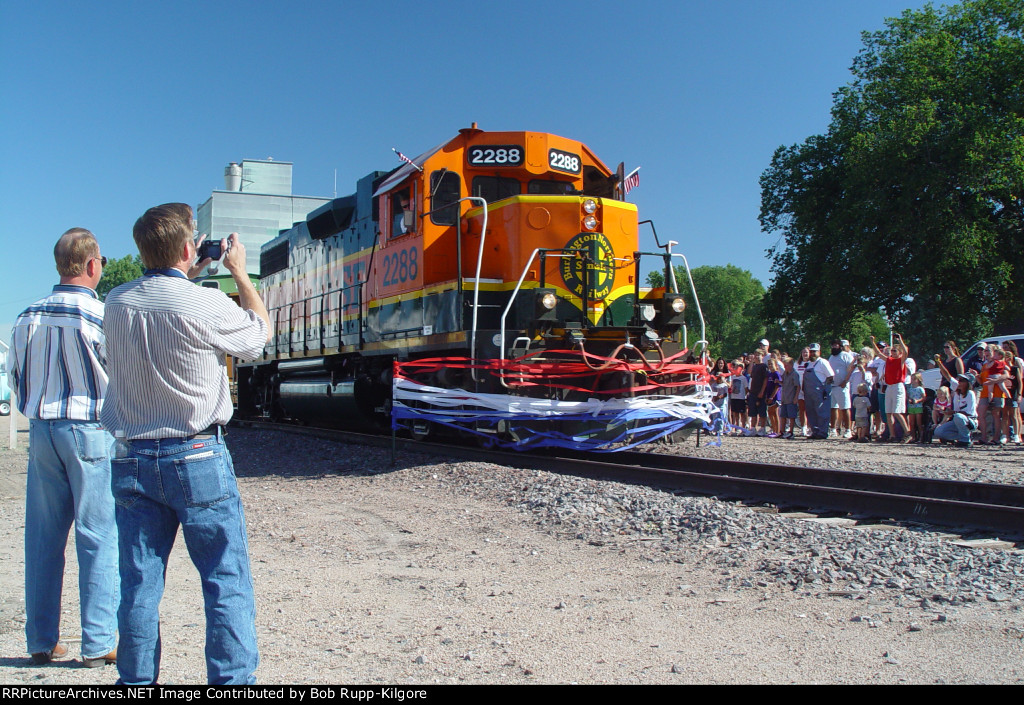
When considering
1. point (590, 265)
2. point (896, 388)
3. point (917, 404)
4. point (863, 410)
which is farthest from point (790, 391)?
point (590, 265)

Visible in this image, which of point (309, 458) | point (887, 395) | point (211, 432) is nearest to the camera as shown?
point (211, 432)

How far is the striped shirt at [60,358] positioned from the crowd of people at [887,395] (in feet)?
32.7

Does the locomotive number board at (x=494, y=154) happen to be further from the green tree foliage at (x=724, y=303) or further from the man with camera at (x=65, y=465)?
the green tree foliage at (x=724, y=303)

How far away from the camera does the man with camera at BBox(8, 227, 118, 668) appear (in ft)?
11.2

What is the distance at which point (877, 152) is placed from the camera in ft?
94.7

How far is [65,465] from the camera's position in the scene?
344 cm

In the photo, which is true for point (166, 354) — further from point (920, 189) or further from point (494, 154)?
point (920, 189)

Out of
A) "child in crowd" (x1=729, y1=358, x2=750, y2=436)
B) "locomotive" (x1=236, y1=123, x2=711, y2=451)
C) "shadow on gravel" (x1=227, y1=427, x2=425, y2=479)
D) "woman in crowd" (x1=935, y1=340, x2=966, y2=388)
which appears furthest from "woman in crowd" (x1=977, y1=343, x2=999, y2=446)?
"shadow on gravel" (x1=227, y1=427, x2=425, y2=479)

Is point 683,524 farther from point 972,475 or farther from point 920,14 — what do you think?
point 920,14

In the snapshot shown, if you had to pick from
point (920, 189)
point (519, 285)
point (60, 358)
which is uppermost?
point (920, 189)

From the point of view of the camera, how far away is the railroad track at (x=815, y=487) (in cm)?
597

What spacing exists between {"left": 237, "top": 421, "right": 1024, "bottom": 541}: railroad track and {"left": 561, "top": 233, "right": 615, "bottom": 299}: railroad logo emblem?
1.98 m

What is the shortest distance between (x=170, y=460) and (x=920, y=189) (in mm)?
29836
